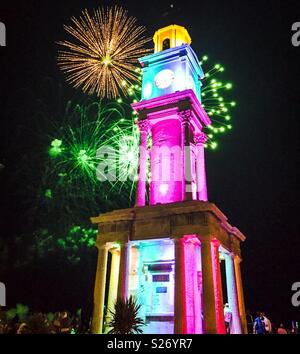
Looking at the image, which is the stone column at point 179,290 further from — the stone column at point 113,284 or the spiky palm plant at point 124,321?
the stone column at point 113,284

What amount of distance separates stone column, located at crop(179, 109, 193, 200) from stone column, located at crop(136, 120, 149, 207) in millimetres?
3029

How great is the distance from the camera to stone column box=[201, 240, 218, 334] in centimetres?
1858

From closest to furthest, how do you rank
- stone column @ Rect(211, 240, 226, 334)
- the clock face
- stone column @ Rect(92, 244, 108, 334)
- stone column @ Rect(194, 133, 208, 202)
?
stone column @ Rect(211, 240, 226, 334) < stone column @ Rect(92, 244, 108, 334) < stone column @ Rect(194, 133, 208, 202) < the clock face

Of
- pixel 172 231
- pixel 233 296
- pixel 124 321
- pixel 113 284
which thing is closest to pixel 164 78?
pixel 172 231

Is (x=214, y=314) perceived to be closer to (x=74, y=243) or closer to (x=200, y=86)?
(x=200, y=86)

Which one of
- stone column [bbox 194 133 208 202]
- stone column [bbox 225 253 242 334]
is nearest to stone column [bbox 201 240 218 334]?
stone column [bbox 225 253 242 334]

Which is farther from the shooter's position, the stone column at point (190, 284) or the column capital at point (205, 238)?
the stone column at point (190, 284)

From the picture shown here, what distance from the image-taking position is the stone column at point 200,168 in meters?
26.0

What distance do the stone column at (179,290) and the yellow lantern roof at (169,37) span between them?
725 inches

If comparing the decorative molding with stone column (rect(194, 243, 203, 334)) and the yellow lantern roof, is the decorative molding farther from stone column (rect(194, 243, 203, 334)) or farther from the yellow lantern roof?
stone column (rect(194, 243, 203, 334))

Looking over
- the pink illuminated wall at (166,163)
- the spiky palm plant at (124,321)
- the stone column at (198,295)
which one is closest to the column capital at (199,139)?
the pink illuminated wall at (166,163)

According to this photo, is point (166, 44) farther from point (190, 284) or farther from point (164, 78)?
point (190, 284)

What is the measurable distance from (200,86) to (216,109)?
2597 millimetres
